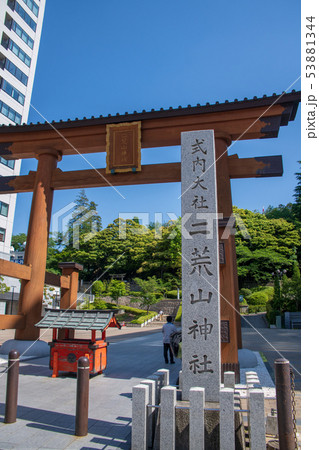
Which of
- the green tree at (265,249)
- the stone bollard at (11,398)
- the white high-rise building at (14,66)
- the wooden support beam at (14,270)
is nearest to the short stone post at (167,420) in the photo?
the stone bollard at (11,398)

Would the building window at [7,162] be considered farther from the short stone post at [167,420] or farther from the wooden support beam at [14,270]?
the short stone post at [167,420]

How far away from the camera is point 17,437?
425cm

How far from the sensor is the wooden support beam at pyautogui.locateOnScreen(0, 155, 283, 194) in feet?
31.5

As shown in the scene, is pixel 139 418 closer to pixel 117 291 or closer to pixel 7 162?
pixel 7 162

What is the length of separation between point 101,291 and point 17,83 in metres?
23.8

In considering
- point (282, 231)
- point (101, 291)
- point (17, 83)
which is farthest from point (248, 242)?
point (17, 83)

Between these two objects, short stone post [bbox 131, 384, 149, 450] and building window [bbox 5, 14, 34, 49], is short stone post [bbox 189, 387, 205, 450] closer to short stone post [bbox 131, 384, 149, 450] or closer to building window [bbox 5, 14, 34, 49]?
short stone post [bbox 131, 384, 149, 450]

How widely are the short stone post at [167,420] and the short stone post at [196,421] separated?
0.22 meters

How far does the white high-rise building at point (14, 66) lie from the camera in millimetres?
29359

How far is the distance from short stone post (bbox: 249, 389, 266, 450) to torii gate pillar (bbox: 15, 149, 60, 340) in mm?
8392

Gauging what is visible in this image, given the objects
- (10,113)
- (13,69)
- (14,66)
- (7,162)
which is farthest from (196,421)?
(14,66)

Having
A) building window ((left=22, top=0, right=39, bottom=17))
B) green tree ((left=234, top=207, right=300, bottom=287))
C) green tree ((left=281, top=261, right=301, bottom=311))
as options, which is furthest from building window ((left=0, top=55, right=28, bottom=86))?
green tree ((left=281, top=261, right=301, bottom=311))

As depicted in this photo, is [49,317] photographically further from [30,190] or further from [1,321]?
[30,190]

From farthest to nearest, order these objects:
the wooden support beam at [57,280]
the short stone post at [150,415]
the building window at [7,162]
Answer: the building window at [7,162]
the wooden support beam at [57,280]
the short stone post at [150,415]
